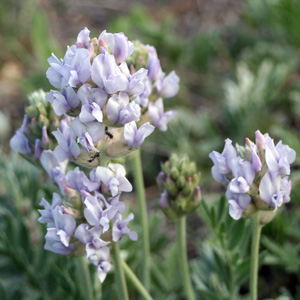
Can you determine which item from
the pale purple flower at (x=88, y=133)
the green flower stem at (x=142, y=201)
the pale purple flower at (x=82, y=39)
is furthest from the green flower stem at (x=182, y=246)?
the pale purple flower at (x=82, y=39)

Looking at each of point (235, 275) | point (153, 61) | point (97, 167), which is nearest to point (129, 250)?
point (235, 275)

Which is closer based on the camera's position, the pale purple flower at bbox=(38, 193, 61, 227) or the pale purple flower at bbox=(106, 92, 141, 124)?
the pale purple flower at bbox=(106, 92, 141, 124)

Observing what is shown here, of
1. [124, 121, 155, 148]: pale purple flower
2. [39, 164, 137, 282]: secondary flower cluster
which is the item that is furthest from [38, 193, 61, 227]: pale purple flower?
[124, 121, 155, 148]: pale purple flower

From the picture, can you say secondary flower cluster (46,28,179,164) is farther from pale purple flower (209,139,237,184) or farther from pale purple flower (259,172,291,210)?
pale purple flower (259,172,291,210)

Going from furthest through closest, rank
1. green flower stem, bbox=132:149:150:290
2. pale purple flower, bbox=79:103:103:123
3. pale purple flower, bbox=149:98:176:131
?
green flower stem, bbox=132:149:150:290
pale purple flower, bbox=149:98:176:131
pale purple flower, bbox=79:103:103:123

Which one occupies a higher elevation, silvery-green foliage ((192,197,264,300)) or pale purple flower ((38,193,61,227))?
pale purple flower ((38,193,61,227))

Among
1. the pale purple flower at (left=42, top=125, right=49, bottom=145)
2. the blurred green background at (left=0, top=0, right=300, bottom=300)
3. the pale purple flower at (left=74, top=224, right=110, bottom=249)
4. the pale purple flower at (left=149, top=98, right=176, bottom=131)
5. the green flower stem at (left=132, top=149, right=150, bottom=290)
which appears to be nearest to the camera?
the pale purple flower at (left=74, top=224, right=110, bottom=249)
